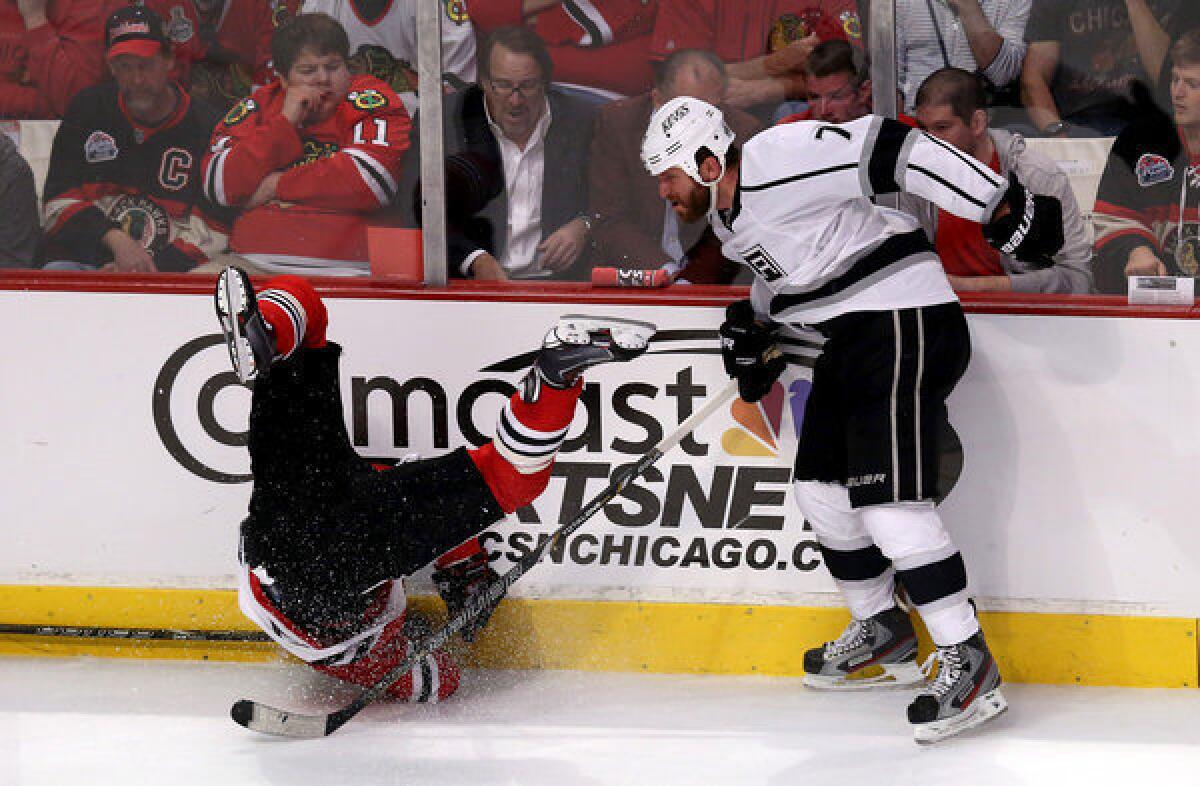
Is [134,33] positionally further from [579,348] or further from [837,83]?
[837,83]

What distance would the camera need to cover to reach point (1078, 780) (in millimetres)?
2674

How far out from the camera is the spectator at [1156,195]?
2.94 meters

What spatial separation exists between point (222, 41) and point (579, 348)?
104 cm

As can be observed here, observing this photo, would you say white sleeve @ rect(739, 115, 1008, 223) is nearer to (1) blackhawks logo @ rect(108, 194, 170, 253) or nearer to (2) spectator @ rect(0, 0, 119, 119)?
(1) blackhawks logo @ rect(108, 194, 170, 253)

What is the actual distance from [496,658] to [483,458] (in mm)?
548

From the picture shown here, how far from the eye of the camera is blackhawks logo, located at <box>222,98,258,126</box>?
124 inches

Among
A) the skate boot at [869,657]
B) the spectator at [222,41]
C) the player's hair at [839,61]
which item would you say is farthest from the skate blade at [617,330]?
the spectator at [222,41]

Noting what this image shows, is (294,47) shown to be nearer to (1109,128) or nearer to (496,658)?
(496,658)

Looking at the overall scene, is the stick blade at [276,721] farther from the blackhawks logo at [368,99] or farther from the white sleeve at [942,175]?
the white sleeve at [942,175]

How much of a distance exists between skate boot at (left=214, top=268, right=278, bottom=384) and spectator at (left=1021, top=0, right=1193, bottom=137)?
159cm

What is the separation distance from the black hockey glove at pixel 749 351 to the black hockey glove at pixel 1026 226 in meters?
0.50

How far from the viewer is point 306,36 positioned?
10.3 feet

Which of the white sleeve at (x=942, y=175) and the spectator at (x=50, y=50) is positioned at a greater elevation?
the spectator at (x=50, y=50)

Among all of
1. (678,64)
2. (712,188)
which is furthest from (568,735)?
(678,64)
